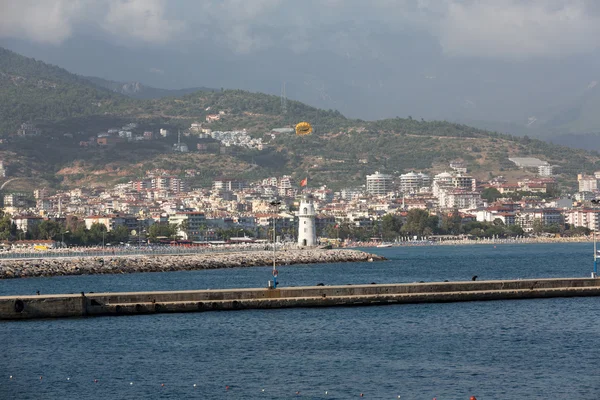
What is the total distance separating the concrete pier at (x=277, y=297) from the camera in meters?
44.0

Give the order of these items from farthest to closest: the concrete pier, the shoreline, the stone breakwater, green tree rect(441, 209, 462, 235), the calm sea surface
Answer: green tree rect(441, 209, 462, 235)
the shoreline
the stone breakwater
the concrete pier
the calm sea surface

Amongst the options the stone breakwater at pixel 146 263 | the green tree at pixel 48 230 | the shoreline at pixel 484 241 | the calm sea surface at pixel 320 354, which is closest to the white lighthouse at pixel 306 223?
the stone breakwater at pixel 146 263

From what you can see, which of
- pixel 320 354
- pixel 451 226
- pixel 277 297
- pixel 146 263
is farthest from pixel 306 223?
pixel 451 226

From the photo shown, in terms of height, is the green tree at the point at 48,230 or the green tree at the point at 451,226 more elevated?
the green tree at the point at 451,226

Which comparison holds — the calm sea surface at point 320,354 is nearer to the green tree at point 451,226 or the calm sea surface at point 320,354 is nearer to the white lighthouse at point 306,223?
the white lighthouse at point 306,223

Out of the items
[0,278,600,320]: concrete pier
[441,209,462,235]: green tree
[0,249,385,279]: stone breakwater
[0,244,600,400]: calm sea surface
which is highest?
[441,209,462,235]: green tree

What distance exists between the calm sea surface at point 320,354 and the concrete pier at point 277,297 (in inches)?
32.6

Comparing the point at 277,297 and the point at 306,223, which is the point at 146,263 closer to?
the point at 306,223

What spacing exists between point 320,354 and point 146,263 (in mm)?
53818

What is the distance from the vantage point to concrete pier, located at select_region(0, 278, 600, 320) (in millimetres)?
44044

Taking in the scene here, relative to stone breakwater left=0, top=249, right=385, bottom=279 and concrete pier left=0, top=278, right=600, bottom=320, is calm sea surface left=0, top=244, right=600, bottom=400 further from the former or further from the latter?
stone breakwater left=0, top=249, right=385, bottom=279

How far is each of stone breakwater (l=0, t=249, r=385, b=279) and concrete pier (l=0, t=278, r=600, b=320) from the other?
37203mm

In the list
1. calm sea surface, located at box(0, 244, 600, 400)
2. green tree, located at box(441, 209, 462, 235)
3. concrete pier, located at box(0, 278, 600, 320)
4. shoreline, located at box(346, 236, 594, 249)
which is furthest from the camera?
green tree, located at box(441, 209, 462, 235)

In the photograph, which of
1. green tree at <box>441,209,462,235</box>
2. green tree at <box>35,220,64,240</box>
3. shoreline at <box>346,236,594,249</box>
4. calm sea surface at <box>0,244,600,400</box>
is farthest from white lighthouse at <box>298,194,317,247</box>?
green tree at <box>441,209,462,235</box>
